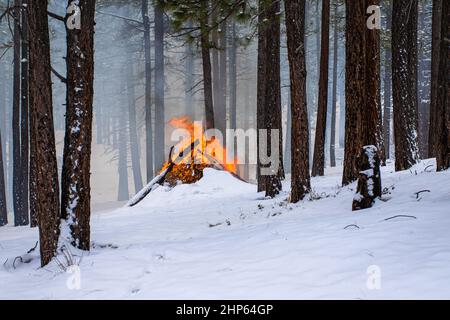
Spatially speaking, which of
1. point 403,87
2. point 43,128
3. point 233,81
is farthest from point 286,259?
point 233,81

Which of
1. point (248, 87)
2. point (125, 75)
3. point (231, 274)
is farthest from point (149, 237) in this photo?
point (248, 87)

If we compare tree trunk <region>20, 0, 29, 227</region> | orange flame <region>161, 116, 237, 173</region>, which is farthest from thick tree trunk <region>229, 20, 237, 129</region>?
tree trunk <region>20, 0, 29, 227</region>

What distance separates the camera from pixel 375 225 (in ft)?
19.0

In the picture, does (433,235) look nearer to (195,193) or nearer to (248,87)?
(195,193)

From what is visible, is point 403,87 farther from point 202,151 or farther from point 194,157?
point 194,157

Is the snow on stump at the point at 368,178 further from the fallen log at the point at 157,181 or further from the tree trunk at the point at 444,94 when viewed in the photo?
the fallen log at the point at 157,181

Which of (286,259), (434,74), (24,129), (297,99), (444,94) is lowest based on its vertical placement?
(286,259)

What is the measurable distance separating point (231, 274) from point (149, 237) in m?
3.64

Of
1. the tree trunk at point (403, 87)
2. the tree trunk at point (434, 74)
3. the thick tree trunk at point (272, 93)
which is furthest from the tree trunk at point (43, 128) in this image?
the tree trunk at point (434, 74)

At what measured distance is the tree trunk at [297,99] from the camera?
936 centimetres

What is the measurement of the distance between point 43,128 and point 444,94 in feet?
20.8

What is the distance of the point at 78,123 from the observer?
6.11 metres

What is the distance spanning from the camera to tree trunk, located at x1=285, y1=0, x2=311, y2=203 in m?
9.36

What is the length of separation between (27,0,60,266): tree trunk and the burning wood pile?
9059mm
